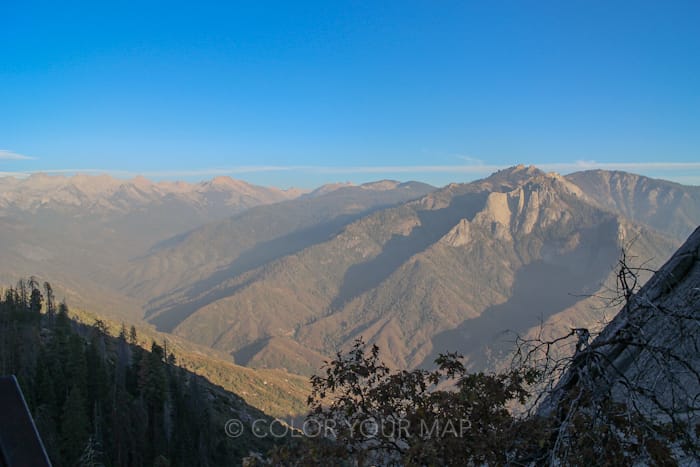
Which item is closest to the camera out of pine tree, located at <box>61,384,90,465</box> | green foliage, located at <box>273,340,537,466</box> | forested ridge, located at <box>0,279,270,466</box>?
green foliage, located at <box>273,340,537,466</box>

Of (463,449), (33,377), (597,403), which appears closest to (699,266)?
(597,403)

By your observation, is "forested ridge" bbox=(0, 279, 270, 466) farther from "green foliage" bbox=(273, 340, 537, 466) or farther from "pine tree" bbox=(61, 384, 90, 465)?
"green foliage" bbox=(273, 340, 537, 466)

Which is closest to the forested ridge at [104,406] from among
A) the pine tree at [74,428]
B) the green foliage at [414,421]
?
the pine tree at [74,428]

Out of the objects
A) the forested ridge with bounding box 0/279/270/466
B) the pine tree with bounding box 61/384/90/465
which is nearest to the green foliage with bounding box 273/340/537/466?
the forested ridge with bounding box 0/279/270/466

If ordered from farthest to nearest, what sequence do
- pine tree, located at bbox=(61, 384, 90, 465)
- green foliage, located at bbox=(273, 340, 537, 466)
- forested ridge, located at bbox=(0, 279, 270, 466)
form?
forested ridge, located at bbox=(0, 279, 270, 466) < pine tree, located at bbox=(61, 384, 90, 465) < green foliage, located at bbox=(273, 340, 537, 466)

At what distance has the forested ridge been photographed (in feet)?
104

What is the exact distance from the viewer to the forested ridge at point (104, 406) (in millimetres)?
31625

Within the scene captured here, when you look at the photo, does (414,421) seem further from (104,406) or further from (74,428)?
(104,406)

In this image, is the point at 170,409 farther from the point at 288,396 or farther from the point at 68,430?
the point at 288,396

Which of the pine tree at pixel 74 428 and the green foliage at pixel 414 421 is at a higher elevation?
the green foliage at pixel 414 421

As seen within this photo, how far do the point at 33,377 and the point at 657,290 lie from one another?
1722 inches

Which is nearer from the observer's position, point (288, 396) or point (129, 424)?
point (129, 424)

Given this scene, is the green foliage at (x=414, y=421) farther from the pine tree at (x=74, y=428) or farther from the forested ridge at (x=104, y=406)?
the pine tree at (x=74, y=428)

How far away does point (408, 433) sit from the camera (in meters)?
7.28
